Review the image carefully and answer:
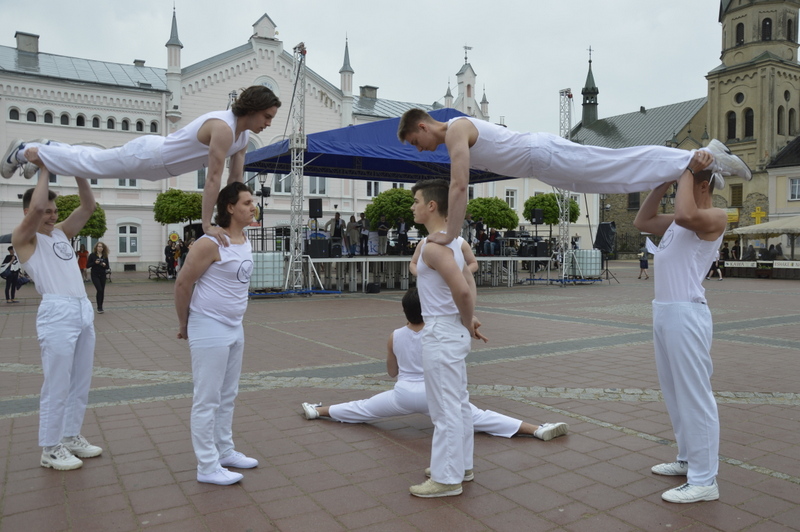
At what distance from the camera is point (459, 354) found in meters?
3.40

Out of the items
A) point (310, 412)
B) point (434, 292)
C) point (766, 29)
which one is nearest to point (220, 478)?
point (310, 412)

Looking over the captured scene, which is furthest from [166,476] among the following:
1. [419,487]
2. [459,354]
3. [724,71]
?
[724,71]

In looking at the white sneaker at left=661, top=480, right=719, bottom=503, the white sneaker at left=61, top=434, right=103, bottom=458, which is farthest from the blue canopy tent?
the white sneaker at left=661, top=480, right=719, bottom=503

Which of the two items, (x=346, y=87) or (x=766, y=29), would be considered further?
(x=766, y=29)

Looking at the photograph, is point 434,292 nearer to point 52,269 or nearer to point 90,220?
point 52,269

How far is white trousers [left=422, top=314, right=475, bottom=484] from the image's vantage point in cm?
338

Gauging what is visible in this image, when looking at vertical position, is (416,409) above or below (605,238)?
below

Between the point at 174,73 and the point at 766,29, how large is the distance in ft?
153

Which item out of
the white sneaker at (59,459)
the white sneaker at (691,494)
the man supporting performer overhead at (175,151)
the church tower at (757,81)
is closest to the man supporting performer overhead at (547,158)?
the man supporting performer overhead at (175,151)

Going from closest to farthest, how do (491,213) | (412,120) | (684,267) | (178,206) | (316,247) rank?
(684,267) → (412,120) → (316,247) → (178,206) → (491,213)

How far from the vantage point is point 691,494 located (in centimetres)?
333

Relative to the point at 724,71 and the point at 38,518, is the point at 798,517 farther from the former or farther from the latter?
the point at 724,71

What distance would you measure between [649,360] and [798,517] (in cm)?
447

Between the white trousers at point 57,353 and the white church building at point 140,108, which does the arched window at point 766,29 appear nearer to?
the white church building at point 140,108
